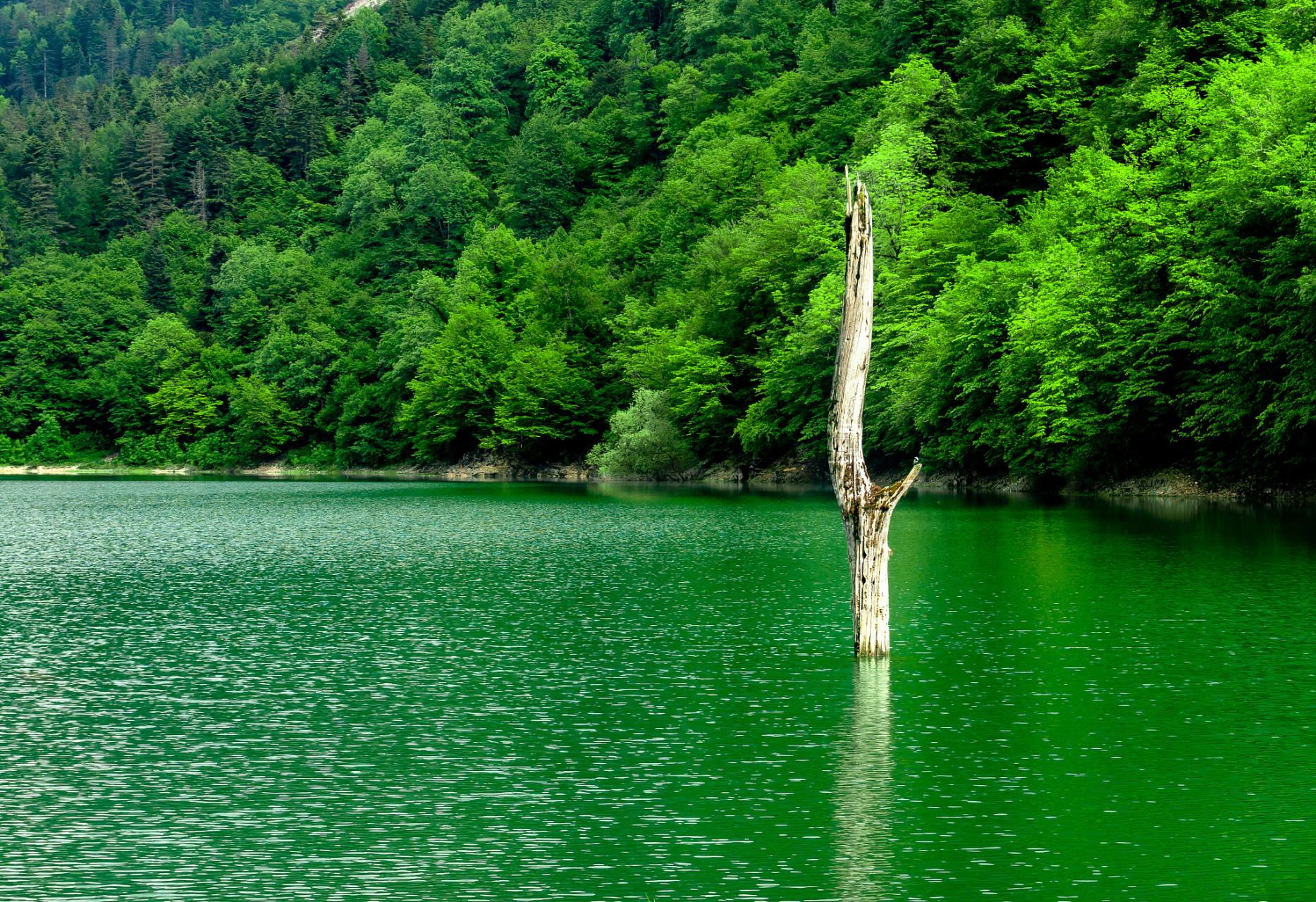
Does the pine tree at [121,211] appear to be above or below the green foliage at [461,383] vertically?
above

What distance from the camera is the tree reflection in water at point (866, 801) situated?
32.2ft

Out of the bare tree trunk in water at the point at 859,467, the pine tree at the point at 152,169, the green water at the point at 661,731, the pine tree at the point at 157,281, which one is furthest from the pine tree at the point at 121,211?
the bare tree trunk in water at the point at 859,467

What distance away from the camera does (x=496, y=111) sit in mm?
179375

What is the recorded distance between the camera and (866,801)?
11.9 metres

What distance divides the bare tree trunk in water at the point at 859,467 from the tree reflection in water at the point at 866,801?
86.1 inches

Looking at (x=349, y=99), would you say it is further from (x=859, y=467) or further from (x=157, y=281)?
(x=859, y=467)

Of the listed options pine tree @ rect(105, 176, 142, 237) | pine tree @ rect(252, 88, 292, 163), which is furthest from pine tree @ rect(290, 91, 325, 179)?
pine tree @ rect(105, 176, 142, 237)

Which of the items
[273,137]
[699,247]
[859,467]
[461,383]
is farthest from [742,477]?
[273,137]

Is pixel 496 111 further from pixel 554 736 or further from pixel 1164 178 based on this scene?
pixel 554 736

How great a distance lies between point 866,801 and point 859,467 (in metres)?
8.31

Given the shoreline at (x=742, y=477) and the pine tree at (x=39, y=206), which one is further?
the pine tree at (x=39, y=206)

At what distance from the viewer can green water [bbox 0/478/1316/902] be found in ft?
33.4

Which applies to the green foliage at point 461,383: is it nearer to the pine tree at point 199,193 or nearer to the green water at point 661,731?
the green water at point 661,731

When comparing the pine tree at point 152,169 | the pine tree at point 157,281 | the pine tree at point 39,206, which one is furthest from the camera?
the pine tree at point 152,169
